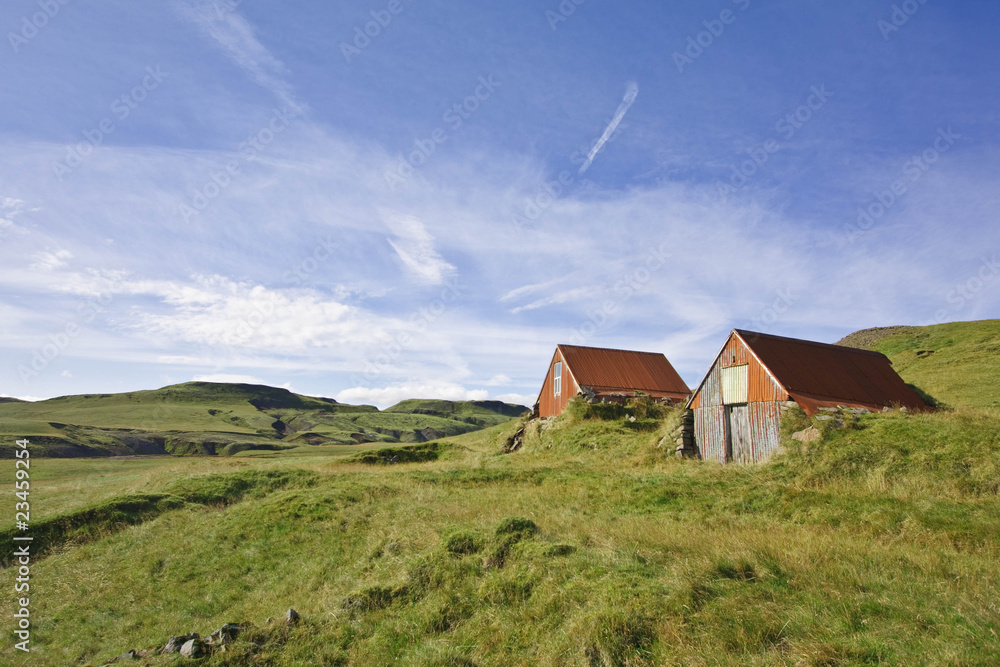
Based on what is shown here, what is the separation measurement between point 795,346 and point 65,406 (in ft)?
592

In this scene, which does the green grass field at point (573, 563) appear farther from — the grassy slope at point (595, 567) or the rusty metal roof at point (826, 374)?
the rusty metal roof at point (826, 374)

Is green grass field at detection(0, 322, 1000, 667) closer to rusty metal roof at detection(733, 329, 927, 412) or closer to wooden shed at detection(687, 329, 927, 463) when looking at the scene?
wooden shed at detection(687, 329, 927, 463)

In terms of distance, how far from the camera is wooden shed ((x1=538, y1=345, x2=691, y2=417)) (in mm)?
40062

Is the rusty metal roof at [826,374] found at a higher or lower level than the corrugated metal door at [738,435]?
higher

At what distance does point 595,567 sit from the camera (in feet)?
29.8

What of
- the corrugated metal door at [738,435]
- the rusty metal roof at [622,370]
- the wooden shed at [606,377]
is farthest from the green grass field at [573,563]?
the rusty metal roof at [622,370]

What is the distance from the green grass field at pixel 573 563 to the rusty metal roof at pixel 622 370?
1846cm

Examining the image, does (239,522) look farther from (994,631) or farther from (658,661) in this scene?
(994,631)

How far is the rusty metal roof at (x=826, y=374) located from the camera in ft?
72.6

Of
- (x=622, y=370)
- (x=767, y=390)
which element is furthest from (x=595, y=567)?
(x=622, y=370)

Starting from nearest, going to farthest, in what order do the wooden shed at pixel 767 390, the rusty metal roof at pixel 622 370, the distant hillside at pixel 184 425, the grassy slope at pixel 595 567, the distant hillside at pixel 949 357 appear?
the grassy slope at pixel 595 567
the wooden shed at pixel 767 390
the distant hillside at pixel 949 357
the rusty metal roof at pixel 622 370
the distant hillside at pixel 184 425

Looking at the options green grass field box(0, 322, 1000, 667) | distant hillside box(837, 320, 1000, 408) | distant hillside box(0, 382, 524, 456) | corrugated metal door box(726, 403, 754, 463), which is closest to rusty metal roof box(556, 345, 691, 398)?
corrugated metal door box(726, 403, 754, 463)

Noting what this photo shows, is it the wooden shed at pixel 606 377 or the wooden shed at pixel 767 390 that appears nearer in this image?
the wooden shed at pixel 767 390

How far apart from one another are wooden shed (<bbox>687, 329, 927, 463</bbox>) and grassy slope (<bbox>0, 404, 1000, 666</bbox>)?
295 cm
